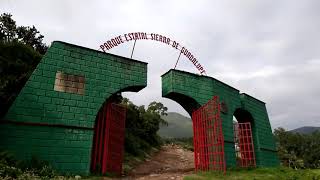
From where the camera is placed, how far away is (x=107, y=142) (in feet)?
31.6

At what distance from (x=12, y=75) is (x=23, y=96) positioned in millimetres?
1699

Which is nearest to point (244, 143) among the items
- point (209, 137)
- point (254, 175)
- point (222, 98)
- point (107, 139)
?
point (222, 98)

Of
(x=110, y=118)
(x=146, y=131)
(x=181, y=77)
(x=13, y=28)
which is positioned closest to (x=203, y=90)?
(x=181, y=77)

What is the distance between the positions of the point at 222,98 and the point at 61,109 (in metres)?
6.77

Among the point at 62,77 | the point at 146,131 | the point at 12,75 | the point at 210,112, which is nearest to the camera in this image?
the point at 62,77

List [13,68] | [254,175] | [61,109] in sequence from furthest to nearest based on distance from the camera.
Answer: [13,68]
[254,175]
[61,109]

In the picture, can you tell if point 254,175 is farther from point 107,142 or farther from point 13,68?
point 13,68

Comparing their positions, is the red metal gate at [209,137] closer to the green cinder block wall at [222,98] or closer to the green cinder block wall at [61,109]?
the green cinder block wall at [222,98]

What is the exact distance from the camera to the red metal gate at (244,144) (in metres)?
13.0

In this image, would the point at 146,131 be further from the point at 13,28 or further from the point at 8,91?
the point at 8,91

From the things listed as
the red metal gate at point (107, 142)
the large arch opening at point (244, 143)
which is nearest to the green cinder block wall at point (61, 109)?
the red metal gate at point (107, 142)

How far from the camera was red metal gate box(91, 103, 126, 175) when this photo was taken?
31.1 feet

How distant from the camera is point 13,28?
14172mm

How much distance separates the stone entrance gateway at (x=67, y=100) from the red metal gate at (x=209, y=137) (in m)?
1.26
